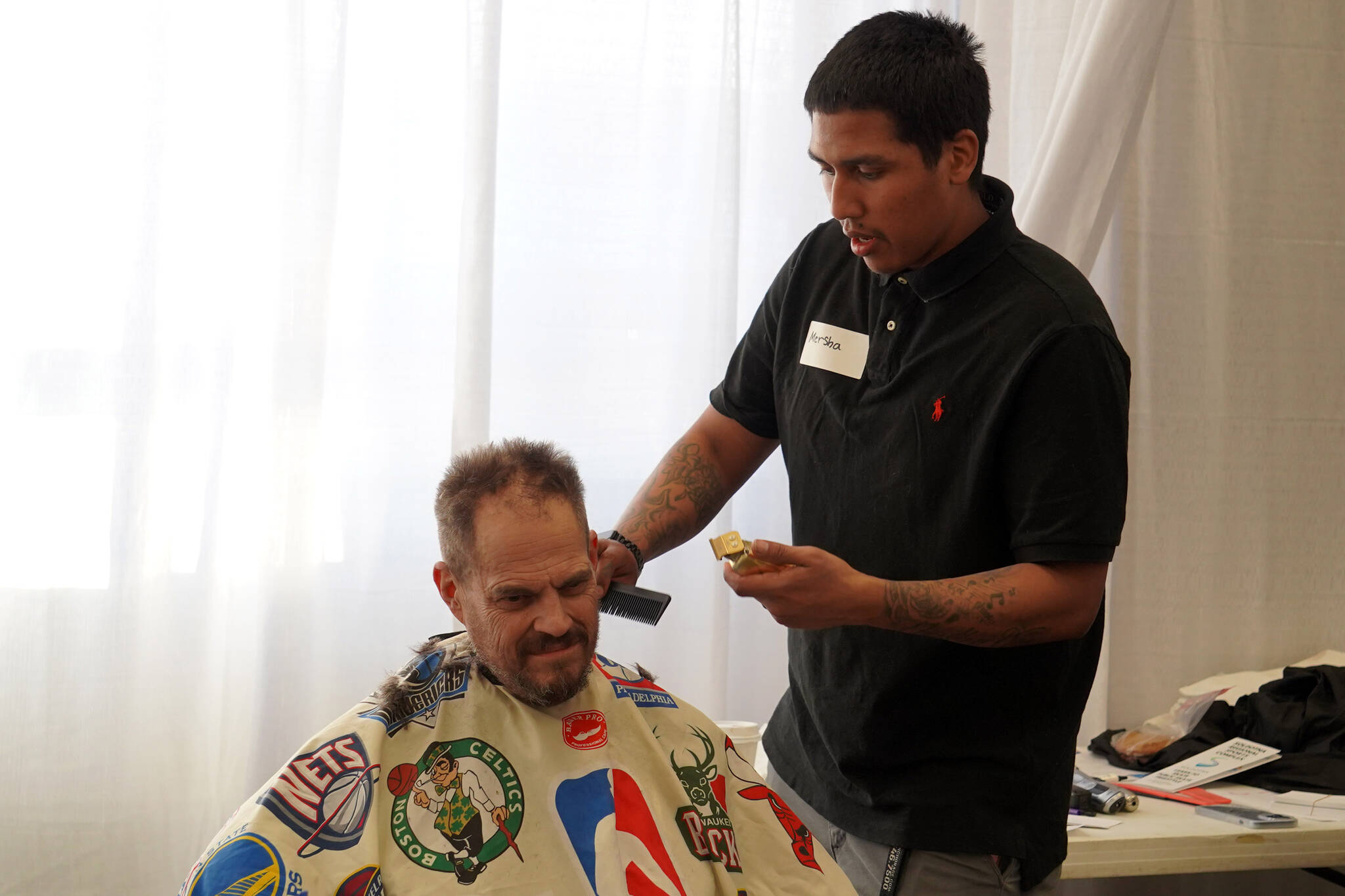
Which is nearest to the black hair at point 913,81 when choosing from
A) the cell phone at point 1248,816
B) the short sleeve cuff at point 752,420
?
the short sleeve cuff at point 752,420

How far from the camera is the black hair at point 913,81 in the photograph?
1.63 metres

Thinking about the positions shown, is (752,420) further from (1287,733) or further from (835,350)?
(1287,733)

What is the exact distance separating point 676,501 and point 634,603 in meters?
0.27

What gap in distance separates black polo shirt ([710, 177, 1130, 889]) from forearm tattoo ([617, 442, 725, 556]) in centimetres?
26

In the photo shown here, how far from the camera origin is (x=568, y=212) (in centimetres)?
303

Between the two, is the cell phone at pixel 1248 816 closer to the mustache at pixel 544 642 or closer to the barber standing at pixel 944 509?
the barber standing at pixel 944 509

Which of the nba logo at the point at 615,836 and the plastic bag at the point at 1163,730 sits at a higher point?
the nba logo at the point at 615,836

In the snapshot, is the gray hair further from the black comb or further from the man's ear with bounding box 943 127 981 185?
the man's ear with bounding box 943 127 981 185

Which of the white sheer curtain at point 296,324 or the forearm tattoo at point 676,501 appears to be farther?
the white sheer curtain at point 296,324

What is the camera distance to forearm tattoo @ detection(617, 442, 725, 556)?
1985 millimetres

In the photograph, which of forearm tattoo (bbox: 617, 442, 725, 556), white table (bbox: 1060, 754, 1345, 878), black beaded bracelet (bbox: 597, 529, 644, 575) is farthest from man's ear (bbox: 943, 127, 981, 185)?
white table (bbox: 1060, 754, 1345, 878)

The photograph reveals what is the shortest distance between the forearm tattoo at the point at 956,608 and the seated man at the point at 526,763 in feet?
1.39

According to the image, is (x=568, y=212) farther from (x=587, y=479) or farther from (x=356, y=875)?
(x=356, y=875)

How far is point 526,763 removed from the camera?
5.51 ft
